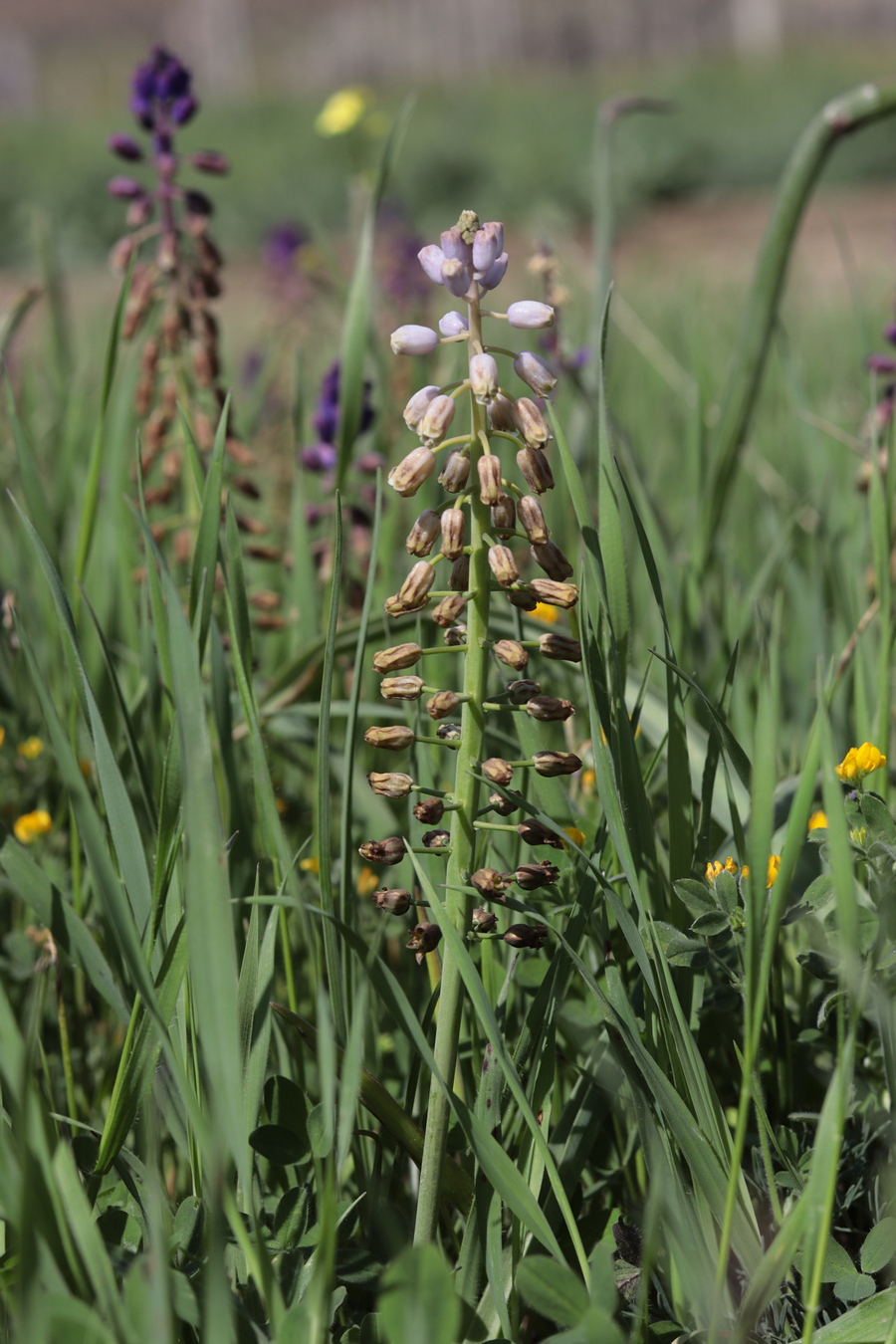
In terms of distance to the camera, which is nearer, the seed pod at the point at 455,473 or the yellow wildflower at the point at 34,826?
the seed pod at the point at 455,473

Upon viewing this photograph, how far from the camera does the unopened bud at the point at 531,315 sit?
25.5 inches

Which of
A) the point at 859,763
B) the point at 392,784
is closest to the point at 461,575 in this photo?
the point at 392,784

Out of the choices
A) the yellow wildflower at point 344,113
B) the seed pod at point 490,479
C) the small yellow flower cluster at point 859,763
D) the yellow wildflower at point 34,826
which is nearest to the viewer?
the seed pod at point 490,479

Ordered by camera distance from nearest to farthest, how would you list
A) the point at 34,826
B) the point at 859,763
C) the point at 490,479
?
the point at 490,479, the point at 859,763, the point at 34,826

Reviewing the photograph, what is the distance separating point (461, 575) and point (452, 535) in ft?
0.09

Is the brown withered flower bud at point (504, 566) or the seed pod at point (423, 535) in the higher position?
the seed pod at point (423, 535)

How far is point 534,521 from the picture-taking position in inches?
25.1

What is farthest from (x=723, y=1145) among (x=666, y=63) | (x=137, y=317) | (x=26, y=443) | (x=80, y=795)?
(x=666, y=63)

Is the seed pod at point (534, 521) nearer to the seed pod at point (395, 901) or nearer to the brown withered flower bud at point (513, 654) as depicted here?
the brown withered flower bud at point (513, 654)

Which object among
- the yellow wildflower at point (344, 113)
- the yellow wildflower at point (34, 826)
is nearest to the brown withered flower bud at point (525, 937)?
the yellow wildflower at point (34, 826)

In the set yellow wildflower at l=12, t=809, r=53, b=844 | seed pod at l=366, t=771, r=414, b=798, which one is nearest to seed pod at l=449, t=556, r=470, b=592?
seed pod at l=366, t=771, r=414, b=798

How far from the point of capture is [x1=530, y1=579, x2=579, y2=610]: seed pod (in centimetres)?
64

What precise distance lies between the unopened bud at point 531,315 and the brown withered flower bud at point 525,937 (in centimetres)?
33

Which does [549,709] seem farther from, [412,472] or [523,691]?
[412,472]
